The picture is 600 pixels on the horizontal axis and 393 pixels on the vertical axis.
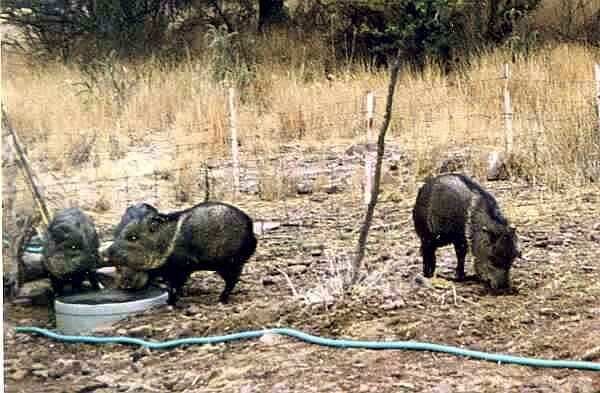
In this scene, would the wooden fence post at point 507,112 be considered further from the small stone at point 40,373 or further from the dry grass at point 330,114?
the small stone at point 40,373

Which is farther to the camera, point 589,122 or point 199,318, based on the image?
point 589,122

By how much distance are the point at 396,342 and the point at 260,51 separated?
4.16 m

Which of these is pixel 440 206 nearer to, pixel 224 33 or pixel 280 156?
pixel 280 156

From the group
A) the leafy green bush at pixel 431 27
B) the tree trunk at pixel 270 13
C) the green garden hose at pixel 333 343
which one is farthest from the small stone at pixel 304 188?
the tree trunk at pixel 270 13

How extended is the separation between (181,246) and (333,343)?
70 centimetres

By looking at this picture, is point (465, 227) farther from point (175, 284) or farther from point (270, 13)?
point (270, 13)

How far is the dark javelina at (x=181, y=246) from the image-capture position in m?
2.93

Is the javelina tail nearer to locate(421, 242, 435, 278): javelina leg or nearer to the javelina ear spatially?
the javelina ear

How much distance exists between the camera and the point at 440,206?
10.2ft

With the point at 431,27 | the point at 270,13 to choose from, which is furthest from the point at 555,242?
the point at 270,13

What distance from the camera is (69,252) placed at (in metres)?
2.94

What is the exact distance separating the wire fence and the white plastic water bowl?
120cm

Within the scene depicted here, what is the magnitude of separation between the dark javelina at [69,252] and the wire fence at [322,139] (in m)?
1.09

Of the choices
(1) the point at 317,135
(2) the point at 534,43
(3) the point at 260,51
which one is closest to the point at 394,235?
(1) the point at 317,135
